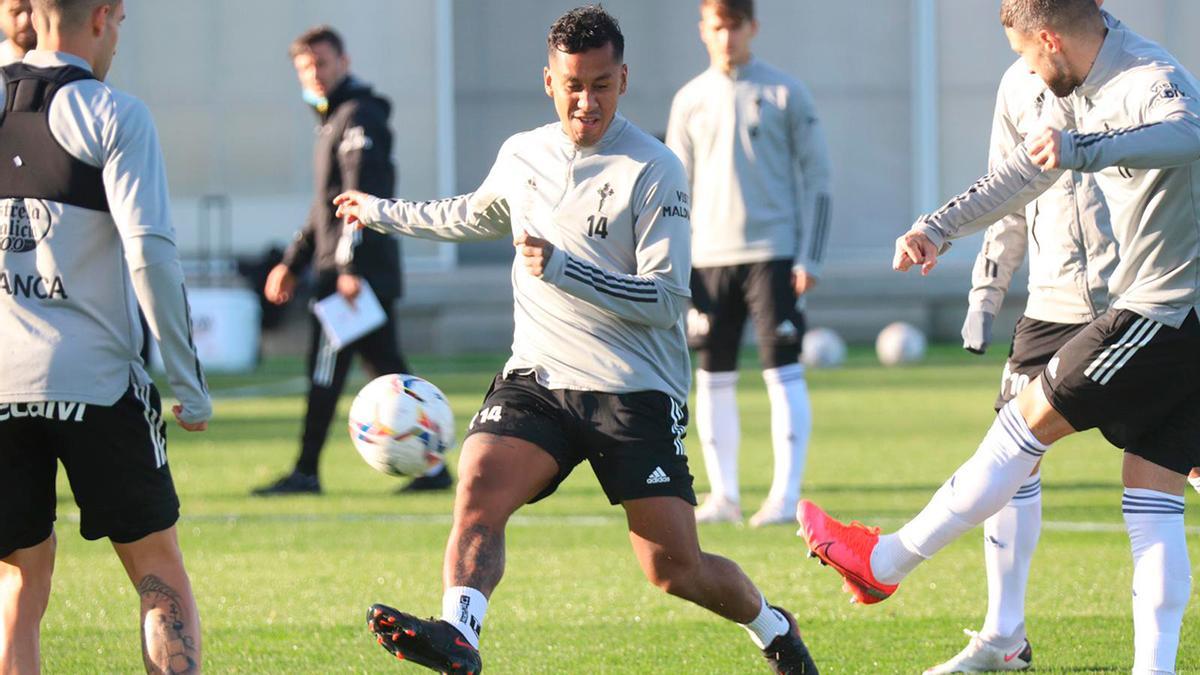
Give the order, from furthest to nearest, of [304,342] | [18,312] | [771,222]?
[304,342] < [771,222] < [18,312]

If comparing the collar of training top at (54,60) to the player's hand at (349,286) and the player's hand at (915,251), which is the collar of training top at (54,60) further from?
the player's hand at (349,286)

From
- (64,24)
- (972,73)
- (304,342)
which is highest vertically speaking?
(64,24)

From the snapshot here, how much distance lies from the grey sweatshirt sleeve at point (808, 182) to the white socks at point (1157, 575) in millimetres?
4349

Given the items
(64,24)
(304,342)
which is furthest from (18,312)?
(304,342)

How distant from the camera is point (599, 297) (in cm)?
504

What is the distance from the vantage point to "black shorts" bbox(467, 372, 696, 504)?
517cm

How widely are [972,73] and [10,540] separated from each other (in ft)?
82.7

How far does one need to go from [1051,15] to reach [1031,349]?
3.92 feet

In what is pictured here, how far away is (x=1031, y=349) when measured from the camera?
5715 mm

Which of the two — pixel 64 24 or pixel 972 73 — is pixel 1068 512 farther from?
pixel 972 73

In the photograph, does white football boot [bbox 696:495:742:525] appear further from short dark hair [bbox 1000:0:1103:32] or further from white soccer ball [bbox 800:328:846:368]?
white soccer ball [bbox 800:328:846:368]

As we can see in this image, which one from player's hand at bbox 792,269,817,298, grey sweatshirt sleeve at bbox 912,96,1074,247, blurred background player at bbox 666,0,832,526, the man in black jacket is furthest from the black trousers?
grey sweatshirt sleeve at bbox 912,96,1074,247

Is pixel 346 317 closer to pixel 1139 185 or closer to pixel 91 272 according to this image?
pixel 91 272

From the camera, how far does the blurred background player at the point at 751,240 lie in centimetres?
934
